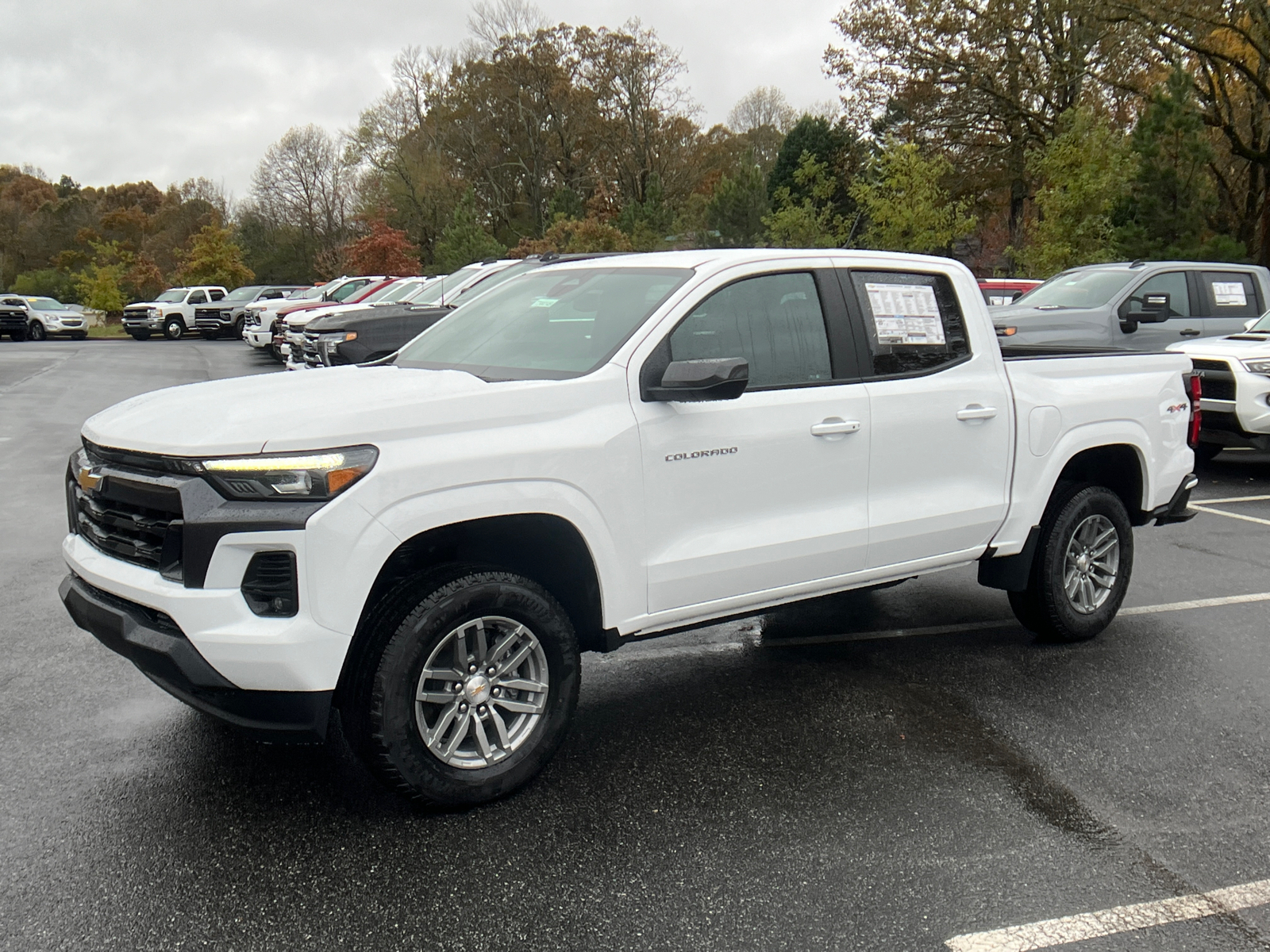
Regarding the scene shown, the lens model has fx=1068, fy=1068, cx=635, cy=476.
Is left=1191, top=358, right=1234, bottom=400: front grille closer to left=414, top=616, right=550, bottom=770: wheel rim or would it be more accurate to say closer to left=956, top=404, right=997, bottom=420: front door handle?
left=956, top=404, right=997, bottom=420: front door handle

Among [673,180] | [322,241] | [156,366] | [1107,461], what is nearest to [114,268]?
[322,241]

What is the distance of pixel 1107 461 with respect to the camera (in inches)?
222

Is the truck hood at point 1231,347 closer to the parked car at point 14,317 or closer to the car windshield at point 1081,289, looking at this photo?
the car windshield at point 1081,289

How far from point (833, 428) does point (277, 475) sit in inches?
85.9

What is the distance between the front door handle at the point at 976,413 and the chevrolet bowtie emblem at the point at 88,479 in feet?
11.3

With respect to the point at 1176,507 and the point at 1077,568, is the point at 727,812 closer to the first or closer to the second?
the point at 1077,568

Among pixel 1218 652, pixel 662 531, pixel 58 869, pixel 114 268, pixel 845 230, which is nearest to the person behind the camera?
pixel 58 869

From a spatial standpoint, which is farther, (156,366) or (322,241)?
(322,241)

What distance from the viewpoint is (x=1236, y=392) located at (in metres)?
9.52

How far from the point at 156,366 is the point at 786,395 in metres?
22.0

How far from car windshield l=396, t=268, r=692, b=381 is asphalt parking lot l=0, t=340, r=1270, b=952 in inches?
59.3

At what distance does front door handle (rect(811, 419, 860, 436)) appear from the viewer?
427 cm

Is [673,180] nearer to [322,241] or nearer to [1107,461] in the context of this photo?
[322,241]

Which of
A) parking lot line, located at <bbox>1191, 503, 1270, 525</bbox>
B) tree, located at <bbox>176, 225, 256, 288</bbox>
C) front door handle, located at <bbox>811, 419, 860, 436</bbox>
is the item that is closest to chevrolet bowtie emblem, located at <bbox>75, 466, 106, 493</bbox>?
front door handle, located at <bbox>811, 419, 860, 436</bbox>
